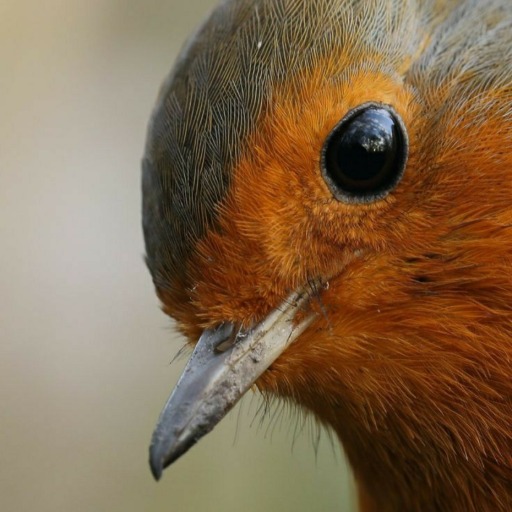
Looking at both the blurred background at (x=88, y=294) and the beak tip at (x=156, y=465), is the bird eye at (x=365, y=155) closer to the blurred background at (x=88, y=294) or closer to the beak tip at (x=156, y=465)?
the beak tip at (x=156, y=465)

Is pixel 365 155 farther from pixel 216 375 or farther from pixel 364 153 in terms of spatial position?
pixel 216 375

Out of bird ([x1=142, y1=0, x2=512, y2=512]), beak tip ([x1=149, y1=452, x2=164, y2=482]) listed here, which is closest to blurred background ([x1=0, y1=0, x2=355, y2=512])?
bird ([x1=142, y1=0, x2=512, y2=512])

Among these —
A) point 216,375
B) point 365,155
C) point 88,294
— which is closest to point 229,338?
point 216,375

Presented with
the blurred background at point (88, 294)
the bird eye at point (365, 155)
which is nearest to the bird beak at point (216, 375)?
the bird eye at point (365, 155)

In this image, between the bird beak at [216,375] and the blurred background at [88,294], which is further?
the blurred background at [88,294]

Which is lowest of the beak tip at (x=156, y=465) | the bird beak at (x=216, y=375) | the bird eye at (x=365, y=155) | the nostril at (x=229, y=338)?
the beak tip at (x=156, y=465)

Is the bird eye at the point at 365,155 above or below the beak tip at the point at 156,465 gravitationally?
above

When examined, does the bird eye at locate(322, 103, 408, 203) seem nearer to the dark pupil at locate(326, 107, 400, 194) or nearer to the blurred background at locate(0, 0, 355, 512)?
the dark pupil at locate(326, 107, 400, 194)
